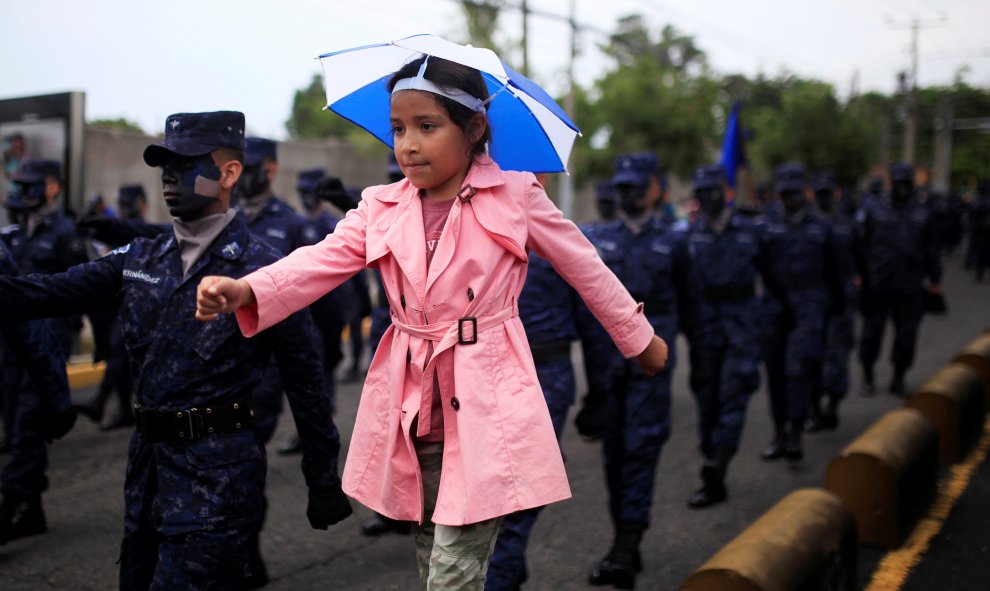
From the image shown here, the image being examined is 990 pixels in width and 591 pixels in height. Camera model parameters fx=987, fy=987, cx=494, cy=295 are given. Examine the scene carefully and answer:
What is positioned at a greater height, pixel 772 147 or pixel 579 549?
pixel 772 147

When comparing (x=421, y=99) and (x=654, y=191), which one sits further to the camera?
(x=654, y=191)

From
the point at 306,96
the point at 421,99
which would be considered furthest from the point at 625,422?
the point at 306,96

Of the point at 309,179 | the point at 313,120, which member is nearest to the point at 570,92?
the point at 309,179

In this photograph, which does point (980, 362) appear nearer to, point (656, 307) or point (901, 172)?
point (901, 172)

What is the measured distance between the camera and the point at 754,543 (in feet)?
11.9

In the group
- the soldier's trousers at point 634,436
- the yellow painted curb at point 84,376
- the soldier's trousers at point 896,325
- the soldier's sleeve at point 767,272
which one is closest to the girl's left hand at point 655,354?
the soldier's trousers at point 634,436

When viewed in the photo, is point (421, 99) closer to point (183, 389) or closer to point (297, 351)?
point (297, 351)

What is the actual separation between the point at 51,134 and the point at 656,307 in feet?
24.9

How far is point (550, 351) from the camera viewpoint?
4641 millimetres

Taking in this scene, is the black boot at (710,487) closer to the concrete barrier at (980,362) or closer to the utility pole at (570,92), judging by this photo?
the concrete barrier at (980,362)

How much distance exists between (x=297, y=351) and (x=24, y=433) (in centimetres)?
313

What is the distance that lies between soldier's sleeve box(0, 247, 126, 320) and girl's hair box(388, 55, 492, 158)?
1192mm

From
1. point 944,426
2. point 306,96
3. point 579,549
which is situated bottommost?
point 579,549

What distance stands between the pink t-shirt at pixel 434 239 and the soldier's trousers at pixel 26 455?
349cm
